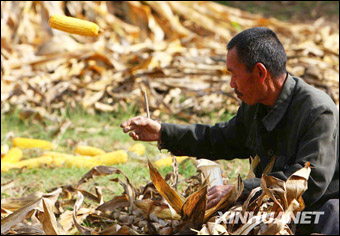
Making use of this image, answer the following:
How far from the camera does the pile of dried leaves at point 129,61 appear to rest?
685 cm

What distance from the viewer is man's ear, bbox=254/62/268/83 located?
3.04 meters

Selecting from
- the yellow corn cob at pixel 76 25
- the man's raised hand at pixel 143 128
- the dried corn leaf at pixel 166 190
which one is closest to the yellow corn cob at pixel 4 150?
the man's raised hand at pixel 143 128

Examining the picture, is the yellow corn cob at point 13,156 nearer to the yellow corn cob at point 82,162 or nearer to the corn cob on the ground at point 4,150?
the corn cob on the ground at point 4,150

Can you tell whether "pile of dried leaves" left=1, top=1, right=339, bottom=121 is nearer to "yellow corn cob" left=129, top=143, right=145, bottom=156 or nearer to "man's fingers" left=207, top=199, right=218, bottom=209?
"yellow corn cob" left=129, top=143, right=145, bottom=156

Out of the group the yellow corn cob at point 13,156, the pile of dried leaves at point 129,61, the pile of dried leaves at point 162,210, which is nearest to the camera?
the pile of dried leaves at point 162,210

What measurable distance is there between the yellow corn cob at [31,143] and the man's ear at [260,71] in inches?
127

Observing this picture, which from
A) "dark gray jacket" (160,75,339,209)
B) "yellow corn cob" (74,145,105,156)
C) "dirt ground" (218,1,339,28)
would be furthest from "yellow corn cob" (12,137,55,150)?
"dirt ground" (218,1,339,28)

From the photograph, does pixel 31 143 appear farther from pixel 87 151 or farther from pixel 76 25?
pixel 76 25

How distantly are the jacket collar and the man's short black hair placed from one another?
0.14 metres

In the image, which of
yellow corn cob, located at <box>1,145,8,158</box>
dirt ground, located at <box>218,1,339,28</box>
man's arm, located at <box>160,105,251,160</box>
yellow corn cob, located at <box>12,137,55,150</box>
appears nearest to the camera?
man's arm, located at <box>160,105,251,160</box>

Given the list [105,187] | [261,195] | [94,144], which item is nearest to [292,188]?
[261,195]

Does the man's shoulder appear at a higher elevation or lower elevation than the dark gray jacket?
higher

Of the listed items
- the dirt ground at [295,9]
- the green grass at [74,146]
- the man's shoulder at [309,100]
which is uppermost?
the man's shoulder at [309,100]

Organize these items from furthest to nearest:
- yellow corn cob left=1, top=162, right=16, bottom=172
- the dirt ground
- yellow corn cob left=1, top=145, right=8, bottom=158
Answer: the dirt ground → yellow corn cob left=1, top=145, right=8, bottom=158 → yellow corn cob left=1, top=162, right=16, bottom=172
